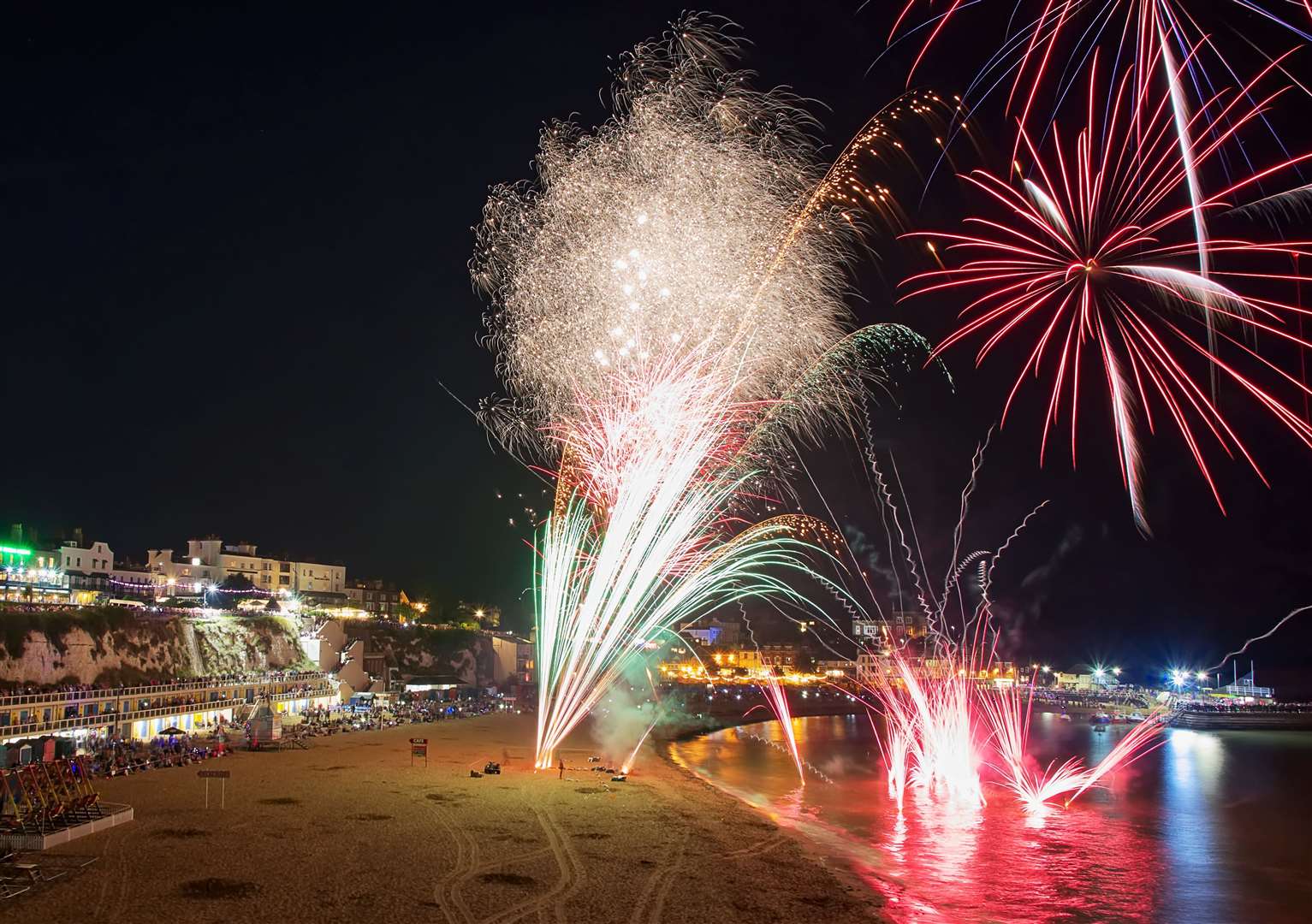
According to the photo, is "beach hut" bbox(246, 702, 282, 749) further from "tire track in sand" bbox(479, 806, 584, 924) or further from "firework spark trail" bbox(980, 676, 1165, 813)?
"firework spark trail" bbox(980, 676, 1165, 813)

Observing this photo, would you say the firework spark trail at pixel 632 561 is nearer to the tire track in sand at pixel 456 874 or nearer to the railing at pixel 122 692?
the tire track in sand at pixel 456 874

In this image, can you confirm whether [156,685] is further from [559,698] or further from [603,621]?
[603,621]

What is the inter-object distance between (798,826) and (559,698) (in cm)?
798

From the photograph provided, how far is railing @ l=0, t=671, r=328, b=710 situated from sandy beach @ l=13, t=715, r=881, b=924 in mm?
7748

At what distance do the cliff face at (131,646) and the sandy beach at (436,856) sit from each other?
14.3 metres

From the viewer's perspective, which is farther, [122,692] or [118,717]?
[122,692]

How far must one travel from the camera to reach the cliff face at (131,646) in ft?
118

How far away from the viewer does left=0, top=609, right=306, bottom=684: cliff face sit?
36094 mm

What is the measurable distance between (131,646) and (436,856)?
31.8 m

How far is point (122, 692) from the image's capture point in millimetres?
35312

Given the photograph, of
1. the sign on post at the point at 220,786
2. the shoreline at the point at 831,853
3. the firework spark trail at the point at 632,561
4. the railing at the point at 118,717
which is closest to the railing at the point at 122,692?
the railing at the point at 118,717

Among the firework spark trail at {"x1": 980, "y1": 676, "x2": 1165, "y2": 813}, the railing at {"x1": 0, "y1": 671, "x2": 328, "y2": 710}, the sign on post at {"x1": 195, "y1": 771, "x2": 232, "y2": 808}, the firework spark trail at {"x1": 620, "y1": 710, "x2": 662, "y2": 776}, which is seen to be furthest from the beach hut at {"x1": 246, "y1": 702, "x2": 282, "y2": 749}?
the firework spark trail at {"x1": 980, "y1": 676, "x2": 1165, "y2": 813}

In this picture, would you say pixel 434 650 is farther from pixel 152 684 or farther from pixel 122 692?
pixel 122 692

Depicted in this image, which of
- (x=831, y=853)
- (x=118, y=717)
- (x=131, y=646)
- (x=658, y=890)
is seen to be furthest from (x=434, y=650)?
(x=658, y=890)
